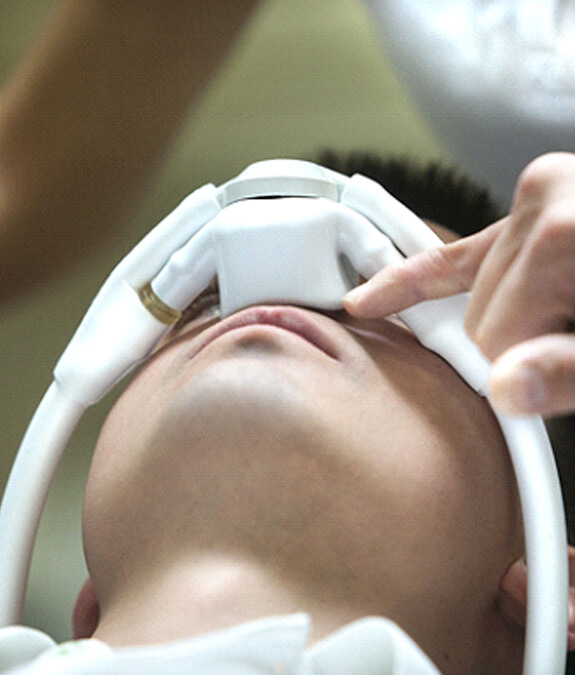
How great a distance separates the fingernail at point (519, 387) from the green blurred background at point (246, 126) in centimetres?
73

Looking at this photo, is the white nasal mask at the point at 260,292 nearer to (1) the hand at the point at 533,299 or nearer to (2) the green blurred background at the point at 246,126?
(1) the hand at the point at 533,299

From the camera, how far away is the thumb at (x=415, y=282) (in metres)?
0.67

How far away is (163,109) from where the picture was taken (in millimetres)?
1188

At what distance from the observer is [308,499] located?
2.10 ft

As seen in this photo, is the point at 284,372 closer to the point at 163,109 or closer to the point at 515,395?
the point at 515,395

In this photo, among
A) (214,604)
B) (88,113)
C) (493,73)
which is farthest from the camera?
(88,113)

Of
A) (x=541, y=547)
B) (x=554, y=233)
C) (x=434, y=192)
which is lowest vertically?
(x=541, y=547)

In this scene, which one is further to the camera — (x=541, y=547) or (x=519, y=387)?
(x=541, y=547)

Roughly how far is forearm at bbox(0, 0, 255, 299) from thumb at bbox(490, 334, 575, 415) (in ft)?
2.55

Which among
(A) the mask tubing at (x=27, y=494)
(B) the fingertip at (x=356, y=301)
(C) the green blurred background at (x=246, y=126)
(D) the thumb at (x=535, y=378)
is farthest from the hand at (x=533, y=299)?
(C) the green blurred background at (x=246, y=126)

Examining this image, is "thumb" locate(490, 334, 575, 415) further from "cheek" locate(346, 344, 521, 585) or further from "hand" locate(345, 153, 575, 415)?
"cheek" locate(346, 344, 521, 585)

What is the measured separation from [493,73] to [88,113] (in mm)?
465

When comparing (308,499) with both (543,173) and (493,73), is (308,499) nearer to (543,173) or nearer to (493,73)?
(543,173)

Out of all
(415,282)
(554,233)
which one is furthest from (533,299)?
(415,282)
